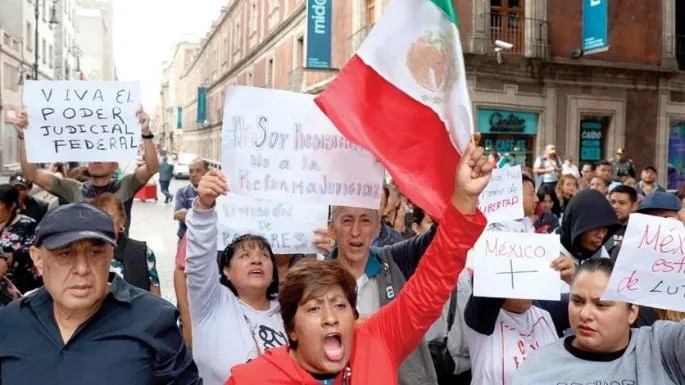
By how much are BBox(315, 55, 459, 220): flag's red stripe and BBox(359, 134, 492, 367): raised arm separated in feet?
1.61

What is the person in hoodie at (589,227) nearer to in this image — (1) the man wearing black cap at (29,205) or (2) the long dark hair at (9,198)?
(2) the long dark hair at (9,198)

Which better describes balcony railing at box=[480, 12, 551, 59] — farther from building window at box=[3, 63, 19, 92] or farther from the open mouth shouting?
building window at box=[3, 63, 19, 92]

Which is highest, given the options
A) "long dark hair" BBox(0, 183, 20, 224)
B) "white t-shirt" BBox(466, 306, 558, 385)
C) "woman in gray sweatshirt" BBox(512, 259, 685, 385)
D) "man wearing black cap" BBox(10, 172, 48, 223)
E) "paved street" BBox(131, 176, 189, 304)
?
"long dark hair" BBox(0, 183, 20, 224)

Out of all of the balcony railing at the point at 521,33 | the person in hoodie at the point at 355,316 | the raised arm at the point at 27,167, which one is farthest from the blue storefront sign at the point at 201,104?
→ the person in hoodie at the point at 355,316

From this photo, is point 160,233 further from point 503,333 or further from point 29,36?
point 29,36

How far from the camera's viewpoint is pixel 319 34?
2252 centimetres

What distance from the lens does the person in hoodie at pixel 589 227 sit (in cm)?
416

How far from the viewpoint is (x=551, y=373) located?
258cm

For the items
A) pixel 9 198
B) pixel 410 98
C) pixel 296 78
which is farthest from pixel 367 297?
pixel 296 78

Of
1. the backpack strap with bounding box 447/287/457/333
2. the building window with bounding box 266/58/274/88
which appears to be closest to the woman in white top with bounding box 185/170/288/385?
the backpack strap with bounding box 447/287/457/333

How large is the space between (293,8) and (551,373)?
29318 millimetres

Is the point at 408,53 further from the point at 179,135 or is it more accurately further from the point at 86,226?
the point at 179,135

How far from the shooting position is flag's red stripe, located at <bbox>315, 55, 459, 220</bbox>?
2.96 m

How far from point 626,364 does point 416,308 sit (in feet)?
2.79
